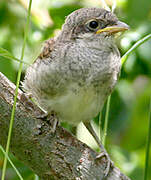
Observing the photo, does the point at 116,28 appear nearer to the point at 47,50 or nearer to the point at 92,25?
the point at 92,25

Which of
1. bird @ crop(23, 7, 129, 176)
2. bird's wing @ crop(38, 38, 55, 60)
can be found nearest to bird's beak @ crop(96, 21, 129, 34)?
bird @ crop(23, 7, 129, 176)

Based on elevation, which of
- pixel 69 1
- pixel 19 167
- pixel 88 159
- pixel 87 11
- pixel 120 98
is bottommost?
pixel 88 159

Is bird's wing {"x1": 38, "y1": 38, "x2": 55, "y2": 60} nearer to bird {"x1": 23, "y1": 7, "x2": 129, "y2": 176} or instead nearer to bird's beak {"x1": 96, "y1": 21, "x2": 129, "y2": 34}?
bird {"x1": 23, "y1": 7, "x2": 129, "y2": 176}

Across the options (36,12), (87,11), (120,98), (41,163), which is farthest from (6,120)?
(36,12)

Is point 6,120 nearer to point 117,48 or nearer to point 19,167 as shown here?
point 19,167

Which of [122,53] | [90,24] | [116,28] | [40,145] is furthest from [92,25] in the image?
[40,145]

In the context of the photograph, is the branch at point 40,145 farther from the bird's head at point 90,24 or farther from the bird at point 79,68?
the bird's head at point 90,24
